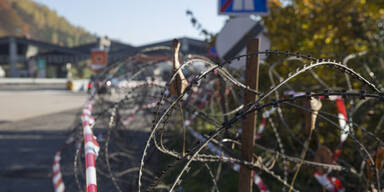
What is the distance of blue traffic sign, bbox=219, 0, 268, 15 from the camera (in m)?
→ 4.28

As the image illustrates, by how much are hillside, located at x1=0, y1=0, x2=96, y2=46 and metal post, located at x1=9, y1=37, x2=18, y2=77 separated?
174 ft

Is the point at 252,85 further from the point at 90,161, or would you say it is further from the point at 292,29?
the point at 292,29

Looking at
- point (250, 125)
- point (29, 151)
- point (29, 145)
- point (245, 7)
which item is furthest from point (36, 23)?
point (250, 125)

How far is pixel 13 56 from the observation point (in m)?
42.6

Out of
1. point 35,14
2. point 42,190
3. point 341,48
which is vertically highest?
point 35,14

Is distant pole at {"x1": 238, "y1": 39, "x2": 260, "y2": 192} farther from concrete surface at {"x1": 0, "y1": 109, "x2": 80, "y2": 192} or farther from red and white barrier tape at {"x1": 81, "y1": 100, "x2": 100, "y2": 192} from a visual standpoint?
concrete surface at {"x1": 0, "y1": 109, "x2": 80, "y2": 192}

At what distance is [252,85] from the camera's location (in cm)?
252

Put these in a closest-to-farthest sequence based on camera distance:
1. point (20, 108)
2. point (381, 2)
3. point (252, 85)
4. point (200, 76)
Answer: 1. point (200, 76)
2. point (252, 85)
3. point (381, 2)
4. point (20, 108)

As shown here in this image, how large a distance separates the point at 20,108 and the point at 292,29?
35.5 ft

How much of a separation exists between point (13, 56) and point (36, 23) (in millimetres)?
84221

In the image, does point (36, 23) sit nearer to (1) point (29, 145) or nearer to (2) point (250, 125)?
(1) point (29, 145)

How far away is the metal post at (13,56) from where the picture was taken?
139 feet

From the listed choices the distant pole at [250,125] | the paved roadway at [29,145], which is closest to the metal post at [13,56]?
the paved roadway at [29,145]

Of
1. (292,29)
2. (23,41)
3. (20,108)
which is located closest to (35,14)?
(23,41)
